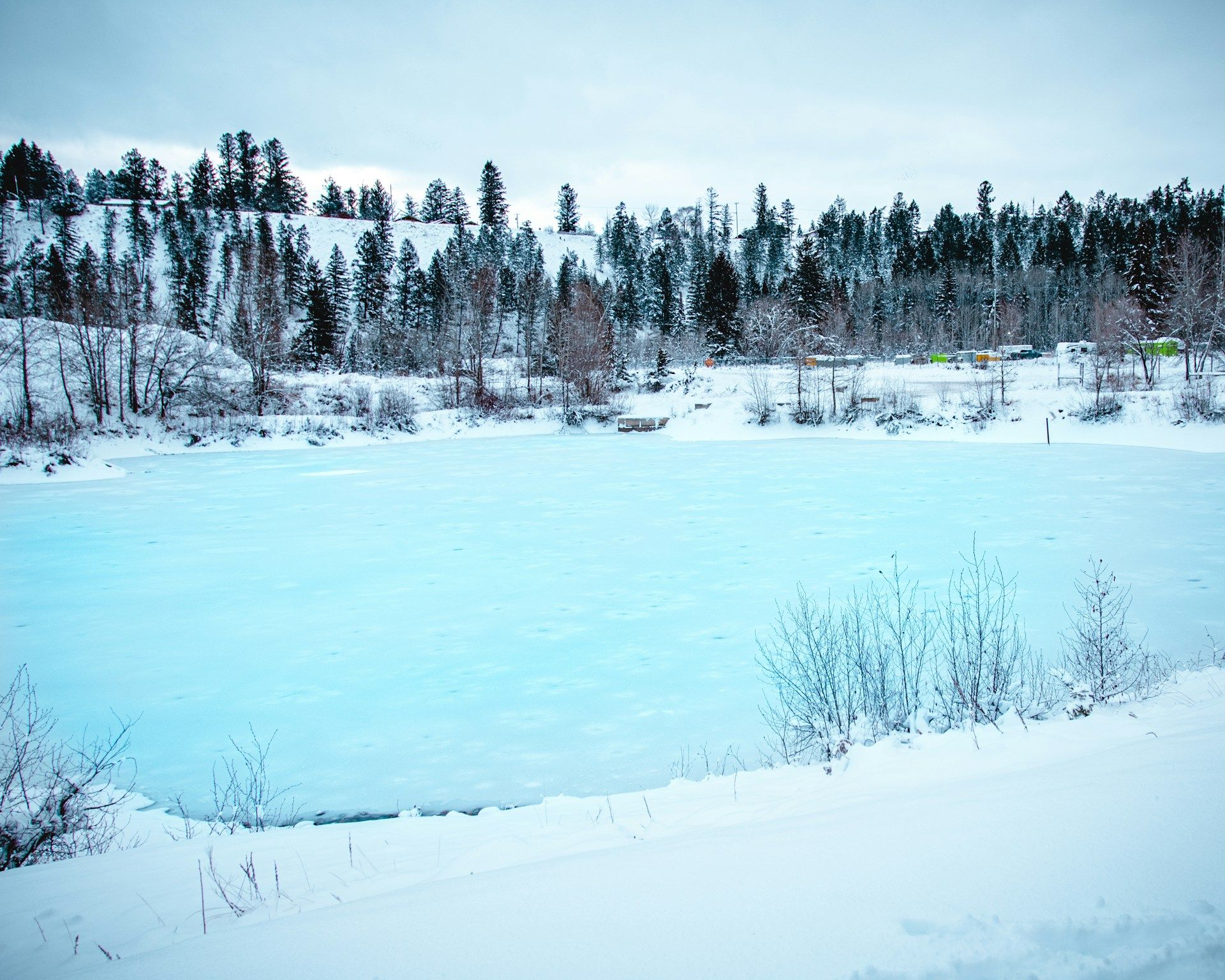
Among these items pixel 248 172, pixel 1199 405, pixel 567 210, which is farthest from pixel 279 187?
pixel 1199 405

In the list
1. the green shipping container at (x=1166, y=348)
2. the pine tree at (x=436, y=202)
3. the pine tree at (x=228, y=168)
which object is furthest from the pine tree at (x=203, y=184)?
the green shipping container at (x=1166, y=348)

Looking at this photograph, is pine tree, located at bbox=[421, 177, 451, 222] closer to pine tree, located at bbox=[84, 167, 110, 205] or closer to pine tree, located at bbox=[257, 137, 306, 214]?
pine tree, located at bbox=[257, 137, 306, 214]

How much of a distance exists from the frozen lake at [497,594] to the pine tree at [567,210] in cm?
9935

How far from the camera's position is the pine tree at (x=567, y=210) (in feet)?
360

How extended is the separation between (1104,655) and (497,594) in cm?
721

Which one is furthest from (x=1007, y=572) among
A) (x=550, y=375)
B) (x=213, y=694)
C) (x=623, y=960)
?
(x=550, y=375)

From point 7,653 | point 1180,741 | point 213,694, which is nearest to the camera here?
point 1180,741

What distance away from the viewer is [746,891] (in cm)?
261

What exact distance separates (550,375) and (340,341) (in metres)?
20.6

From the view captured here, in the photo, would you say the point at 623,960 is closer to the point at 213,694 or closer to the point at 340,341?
the point at 213,694

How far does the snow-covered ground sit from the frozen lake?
1392 millimetres

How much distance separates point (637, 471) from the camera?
22125mm

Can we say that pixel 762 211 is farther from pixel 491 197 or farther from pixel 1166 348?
pixel 1166 348

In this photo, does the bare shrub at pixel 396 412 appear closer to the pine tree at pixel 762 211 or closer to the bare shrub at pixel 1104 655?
the bare shrub at pixel 1104 655
